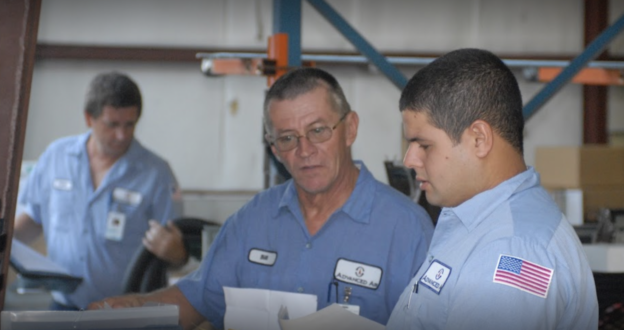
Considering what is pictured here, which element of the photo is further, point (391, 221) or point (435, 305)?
point (391, 221)

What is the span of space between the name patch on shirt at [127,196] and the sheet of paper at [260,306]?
1740 mm

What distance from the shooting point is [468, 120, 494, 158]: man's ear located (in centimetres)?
137

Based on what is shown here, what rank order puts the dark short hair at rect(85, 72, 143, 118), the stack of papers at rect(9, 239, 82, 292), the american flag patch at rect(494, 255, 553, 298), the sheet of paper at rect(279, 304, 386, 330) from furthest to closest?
the dark short hair at rect(85, 72, 143, 118), the stack of papers at rect(9, 239, 82, 292), the sheet of paper at rect(279, 304, 386, 330), the american flag patch at rect(494, 255, 553, 298)

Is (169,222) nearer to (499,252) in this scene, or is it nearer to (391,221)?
(391,221)

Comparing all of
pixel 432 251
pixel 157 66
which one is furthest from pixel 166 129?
pixel 432 251

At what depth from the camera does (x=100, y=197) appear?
3932mm

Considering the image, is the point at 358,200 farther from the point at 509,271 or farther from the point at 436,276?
the point at 509,271

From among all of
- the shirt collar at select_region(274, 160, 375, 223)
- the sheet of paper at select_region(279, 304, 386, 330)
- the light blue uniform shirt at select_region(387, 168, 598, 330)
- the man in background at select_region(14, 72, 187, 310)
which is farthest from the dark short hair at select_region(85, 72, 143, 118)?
the light blue uniform shirt at select_region(387, 168, 598, 330)

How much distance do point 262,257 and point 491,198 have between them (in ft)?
3.37

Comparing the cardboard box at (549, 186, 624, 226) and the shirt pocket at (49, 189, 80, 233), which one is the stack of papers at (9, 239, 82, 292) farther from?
the cardboard box at (549, 186, 624, 226)

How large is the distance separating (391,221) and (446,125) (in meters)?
0.79

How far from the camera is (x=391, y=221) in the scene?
216 centimetres

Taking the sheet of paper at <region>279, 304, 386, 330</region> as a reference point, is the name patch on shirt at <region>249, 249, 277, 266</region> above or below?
above

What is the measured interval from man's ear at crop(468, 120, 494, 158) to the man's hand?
2.42m
